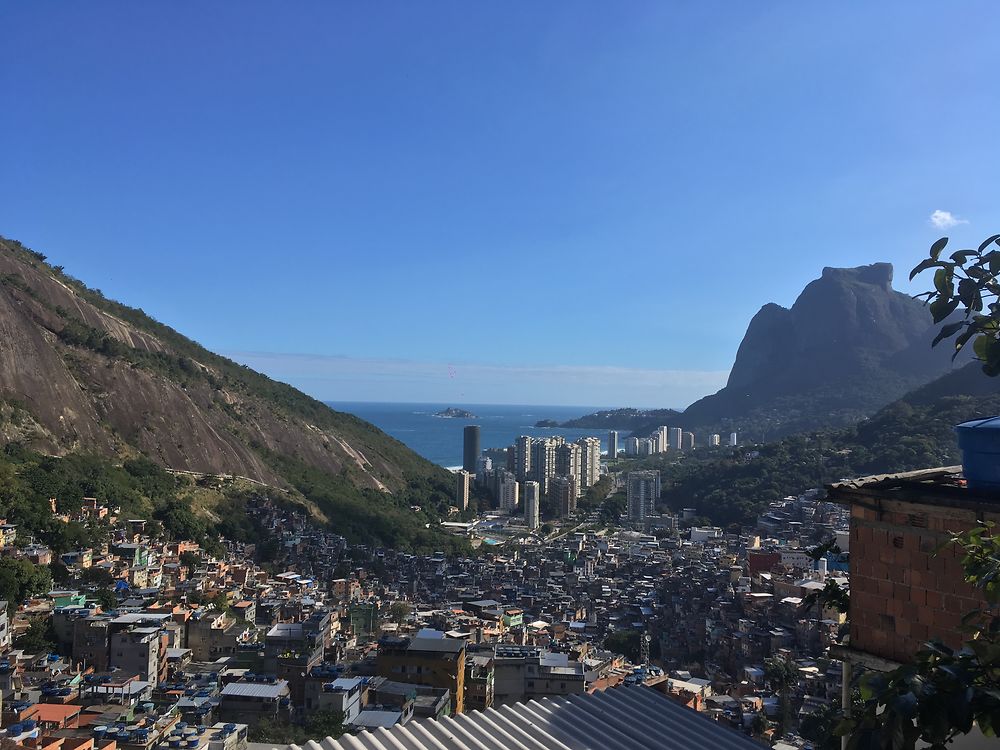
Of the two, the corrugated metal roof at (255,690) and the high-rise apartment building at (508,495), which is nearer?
the corrugated metal roof at (255,690)

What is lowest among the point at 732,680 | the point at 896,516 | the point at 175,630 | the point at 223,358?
the point at 732,680

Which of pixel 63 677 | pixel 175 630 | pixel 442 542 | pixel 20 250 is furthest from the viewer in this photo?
pixel 20 250

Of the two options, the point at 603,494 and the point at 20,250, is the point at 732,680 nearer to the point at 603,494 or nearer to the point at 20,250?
the point at 603,494

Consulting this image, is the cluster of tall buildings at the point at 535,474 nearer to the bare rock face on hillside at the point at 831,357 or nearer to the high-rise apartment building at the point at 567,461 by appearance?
the high-rise apartment building at the point at 567,461

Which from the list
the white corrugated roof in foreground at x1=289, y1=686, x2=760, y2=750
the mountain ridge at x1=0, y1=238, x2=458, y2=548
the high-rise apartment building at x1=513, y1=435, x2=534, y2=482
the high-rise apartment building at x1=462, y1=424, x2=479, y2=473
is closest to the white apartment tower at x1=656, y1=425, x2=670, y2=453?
the high-rise apartment building at x1=462, y1=424, x2=479, y2=473

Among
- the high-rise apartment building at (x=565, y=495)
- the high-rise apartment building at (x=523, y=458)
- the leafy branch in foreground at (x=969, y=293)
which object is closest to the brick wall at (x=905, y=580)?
the leafy branch in foreground at (x=969, y=293)

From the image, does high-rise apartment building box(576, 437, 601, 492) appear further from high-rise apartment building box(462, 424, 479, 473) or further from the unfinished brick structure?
the unfinished brick structure

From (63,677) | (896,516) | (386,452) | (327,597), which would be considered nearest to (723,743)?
(896,516)
